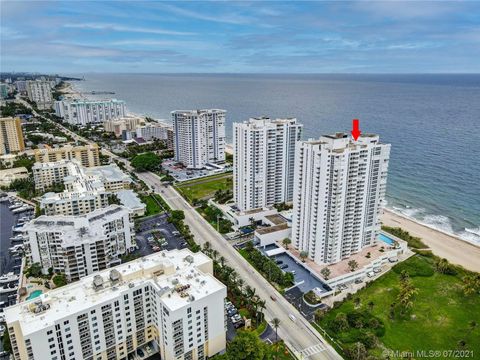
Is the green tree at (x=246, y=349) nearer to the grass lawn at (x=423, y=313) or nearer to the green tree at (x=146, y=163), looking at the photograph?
the grass lawn at (x=423, y=313)

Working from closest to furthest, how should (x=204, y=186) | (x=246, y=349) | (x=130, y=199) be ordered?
(x=246, y=349) < (x=130, y=199) < (x=204, y=186)

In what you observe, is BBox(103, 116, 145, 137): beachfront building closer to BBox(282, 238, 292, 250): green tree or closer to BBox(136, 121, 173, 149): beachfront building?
BBox(136, 121, 173, 149): beachfront building

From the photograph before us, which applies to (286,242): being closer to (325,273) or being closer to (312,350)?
(325,273)

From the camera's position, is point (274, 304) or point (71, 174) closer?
point (274, 304)

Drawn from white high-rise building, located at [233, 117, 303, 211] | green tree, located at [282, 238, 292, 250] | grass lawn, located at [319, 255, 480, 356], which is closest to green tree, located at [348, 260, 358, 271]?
grass lawn, located at [319, 255, 480, 356]

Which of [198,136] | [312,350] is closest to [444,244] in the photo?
[312,350]

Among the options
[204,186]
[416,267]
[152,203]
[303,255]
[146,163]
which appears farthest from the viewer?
[146,163]
